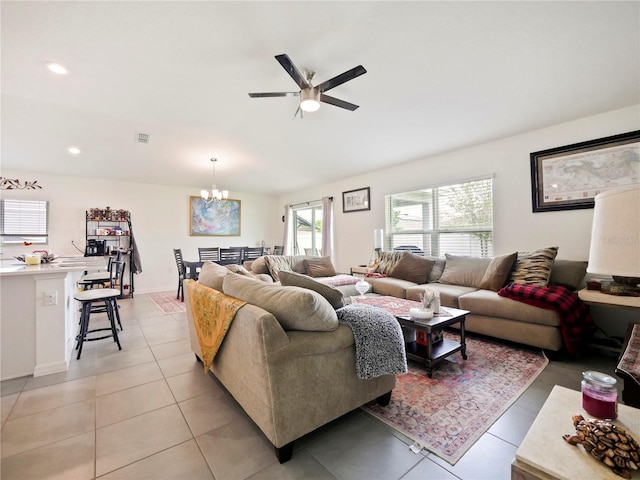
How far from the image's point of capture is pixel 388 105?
3.06 m

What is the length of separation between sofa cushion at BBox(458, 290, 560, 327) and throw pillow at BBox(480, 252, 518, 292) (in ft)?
0.30

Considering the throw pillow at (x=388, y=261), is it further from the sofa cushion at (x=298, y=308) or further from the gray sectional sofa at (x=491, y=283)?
the sofa cushion at (x=298, y=308)

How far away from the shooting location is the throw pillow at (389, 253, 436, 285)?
3.97m

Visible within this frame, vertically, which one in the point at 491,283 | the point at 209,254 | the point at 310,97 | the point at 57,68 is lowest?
the point at 491,283

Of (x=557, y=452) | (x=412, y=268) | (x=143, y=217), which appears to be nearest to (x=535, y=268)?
(x=412, y=268)

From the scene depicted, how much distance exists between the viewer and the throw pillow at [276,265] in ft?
14.3

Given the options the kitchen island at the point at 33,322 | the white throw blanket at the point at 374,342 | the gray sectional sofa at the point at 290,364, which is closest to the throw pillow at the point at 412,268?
the white throw blanket at the point at 374,342

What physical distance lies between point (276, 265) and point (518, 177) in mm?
3592

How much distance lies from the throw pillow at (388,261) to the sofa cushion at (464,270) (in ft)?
2.23

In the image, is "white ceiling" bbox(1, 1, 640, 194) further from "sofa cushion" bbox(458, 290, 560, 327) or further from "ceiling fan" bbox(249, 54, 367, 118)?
"sofa cushion" bbox(458, 290, 560, 327)

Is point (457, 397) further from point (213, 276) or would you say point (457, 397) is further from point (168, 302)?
point (168, 302)

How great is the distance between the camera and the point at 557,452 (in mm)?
789

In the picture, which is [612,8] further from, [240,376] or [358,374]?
[240,376]

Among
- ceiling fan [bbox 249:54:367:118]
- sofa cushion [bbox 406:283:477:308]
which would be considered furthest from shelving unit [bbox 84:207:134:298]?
sofa cushion [bbox 406:283:477:308]
